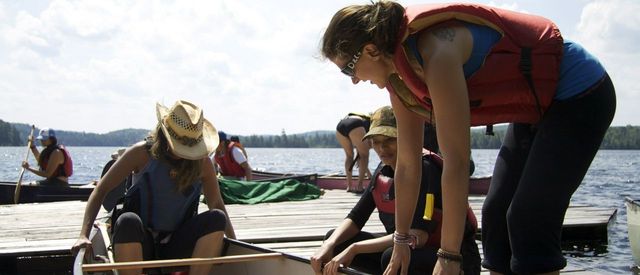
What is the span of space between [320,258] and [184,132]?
1.22 meters

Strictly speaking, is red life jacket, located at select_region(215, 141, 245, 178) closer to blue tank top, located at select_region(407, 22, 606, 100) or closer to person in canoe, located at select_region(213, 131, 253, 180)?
person in canoe, located at select_region(213, 131, 253, 180)

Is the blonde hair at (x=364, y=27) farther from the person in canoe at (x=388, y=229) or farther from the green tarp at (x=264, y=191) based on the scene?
the green tarp at (x=264, y=191)

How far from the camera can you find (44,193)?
1116 centimetres

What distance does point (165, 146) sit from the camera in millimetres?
3887

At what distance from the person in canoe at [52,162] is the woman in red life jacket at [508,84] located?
33.6 feet

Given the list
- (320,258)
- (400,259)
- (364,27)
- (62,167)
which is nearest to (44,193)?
(62,167)

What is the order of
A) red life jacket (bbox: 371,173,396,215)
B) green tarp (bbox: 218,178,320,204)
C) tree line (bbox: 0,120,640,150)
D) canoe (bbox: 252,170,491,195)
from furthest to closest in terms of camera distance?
tree line (bbox: 0,120,640,150), canoe (bbox: 252,170,491,195), green tarp (bbox: 218,178,320,204), red life jacket (bbox: 371,173,396,215)

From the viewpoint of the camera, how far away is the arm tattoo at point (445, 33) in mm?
1912

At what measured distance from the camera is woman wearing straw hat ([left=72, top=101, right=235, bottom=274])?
3.76 metres

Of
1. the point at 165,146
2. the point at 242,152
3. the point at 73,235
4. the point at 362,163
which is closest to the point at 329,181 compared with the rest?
the point at 242,152

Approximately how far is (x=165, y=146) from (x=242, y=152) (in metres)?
7.00

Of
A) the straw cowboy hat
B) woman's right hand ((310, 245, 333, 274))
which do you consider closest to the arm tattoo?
woman's right hand ((310, 245, 333, 274))

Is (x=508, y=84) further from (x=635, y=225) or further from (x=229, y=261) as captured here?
(x=635, y=225)

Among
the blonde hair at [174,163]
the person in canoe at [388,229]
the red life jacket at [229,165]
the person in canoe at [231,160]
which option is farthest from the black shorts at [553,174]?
the red life jacket at [229,165]
